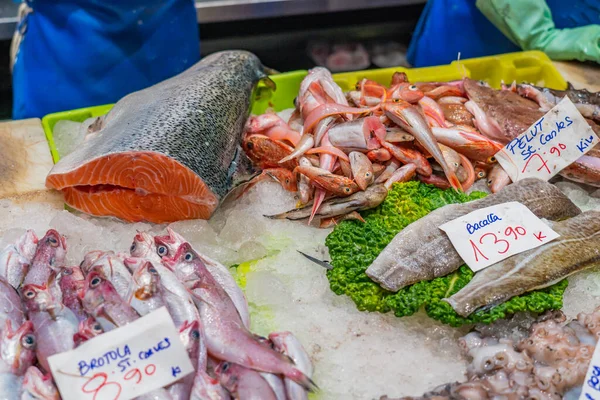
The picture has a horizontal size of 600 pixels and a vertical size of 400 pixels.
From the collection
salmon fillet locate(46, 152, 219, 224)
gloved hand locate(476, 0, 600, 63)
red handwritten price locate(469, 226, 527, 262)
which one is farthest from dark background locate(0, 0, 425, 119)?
red handwritten price locate(469, 226, 527, 262)

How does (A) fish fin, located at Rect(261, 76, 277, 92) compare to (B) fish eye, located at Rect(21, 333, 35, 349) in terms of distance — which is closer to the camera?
(B) fish eye, located at Rect(21, 333, 35, 349)

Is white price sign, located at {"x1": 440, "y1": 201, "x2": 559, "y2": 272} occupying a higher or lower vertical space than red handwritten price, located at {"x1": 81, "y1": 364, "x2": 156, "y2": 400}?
lower

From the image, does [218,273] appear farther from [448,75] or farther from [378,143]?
[448,75]

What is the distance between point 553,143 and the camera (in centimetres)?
267

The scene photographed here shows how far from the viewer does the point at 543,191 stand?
2.50 metres

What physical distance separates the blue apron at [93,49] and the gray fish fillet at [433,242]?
82.6 inches

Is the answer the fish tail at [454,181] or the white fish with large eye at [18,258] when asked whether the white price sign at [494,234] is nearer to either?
the fish tail at [454,181]

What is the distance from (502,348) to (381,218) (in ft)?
2.52

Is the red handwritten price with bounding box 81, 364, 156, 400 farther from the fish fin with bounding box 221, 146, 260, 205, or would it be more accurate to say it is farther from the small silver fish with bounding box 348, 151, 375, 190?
the small silver fish with bounding box 348, 151, 375, 190

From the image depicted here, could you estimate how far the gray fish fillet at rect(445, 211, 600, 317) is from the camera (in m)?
2.07

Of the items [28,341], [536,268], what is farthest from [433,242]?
[28,341]

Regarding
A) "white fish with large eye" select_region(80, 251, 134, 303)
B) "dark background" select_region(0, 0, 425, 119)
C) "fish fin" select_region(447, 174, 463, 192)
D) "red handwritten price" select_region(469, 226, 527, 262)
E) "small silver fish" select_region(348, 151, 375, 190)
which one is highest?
"white fish with large eye" select_region(80, 251, 134, 303)

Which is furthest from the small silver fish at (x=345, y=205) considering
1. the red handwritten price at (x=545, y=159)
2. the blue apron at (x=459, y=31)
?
the blue apron at (x=459, y=31)

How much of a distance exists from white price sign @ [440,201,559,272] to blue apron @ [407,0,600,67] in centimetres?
208
